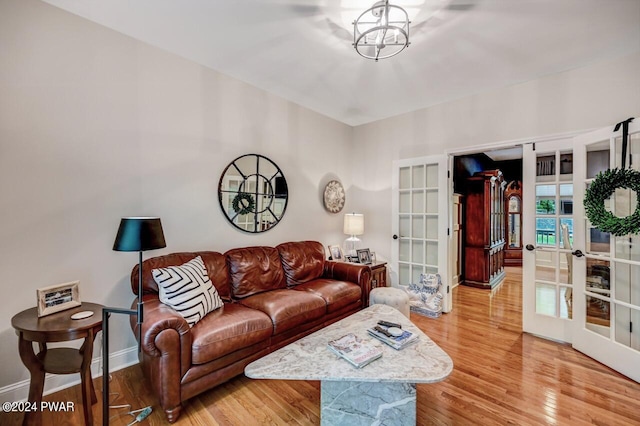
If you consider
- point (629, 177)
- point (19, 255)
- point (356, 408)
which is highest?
point (629, 177)

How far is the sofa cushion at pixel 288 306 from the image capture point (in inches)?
93.5

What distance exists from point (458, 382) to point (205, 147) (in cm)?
313

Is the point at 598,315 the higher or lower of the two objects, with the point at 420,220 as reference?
lower

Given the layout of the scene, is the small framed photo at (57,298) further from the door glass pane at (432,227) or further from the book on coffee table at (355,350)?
the door glass pane at (432,227)

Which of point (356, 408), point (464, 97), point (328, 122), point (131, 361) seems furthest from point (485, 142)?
point (131, 361)

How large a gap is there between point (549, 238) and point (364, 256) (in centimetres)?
216

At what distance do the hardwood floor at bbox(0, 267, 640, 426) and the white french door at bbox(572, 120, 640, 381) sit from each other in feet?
0.62

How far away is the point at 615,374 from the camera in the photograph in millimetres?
2281

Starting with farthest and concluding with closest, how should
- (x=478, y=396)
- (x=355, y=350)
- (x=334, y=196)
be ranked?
(x=334, y=196) < (x=478, y=396) < (x=355, y=350)

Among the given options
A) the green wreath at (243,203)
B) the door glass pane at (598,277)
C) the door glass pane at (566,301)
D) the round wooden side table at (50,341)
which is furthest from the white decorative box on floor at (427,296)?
the round wooden side table at (50,341)

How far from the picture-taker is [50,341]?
150 cm

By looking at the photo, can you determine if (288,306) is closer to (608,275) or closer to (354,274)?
(354,274)

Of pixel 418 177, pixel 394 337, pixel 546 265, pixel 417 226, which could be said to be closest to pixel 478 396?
pixel 394 337

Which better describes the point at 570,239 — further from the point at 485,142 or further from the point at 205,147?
the point at 205,147
